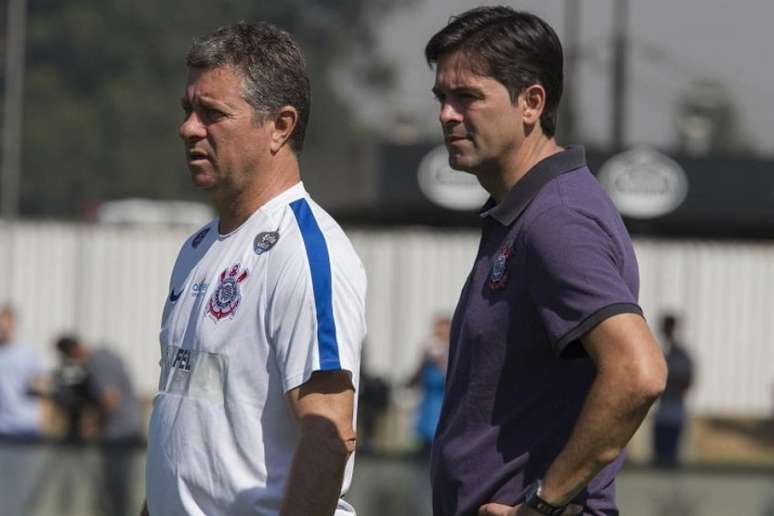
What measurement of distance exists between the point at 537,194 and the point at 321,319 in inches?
18.4

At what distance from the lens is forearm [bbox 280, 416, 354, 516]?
3.27 meters

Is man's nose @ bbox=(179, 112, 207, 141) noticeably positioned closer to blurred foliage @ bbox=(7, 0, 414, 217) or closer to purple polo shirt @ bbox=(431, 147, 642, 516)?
purple polo shirt @ bbox=(431, 147, 642, 516)

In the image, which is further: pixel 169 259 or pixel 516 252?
pixel 169 259

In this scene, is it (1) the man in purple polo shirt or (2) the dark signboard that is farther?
(2) the dark signboard

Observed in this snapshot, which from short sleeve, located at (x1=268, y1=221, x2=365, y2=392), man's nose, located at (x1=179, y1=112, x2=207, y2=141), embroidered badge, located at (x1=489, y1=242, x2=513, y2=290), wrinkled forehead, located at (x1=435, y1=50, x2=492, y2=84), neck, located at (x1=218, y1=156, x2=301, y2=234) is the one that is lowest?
short sleeve, located at (x1=268, y1=221, x2=365, y2=392)

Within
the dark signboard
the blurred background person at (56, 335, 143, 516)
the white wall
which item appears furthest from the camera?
the white wall

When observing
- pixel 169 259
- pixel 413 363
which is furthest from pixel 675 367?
pixel 169 259

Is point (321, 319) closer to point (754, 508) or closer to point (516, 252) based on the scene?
point (516, 252)

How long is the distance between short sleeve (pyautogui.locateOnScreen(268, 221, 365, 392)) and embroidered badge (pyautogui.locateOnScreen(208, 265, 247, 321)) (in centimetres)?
9

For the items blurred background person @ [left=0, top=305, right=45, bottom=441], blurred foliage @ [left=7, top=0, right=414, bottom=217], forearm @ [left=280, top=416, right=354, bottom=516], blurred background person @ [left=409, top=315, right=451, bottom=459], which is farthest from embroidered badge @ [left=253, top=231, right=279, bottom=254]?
blurred foliage @ [left=7, top=0, right=414, bottom=217]

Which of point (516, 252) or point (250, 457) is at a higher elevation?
point (516, 252)

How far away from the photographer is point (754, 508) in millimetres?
9555

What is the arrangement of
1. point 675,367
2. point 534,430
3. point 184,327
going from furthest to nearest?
point 675,367 → point 184,327 → point 534,430

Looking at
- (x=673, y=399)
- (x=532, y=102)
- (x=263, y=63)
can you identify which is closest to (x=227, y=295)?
(x=263, y=63)
